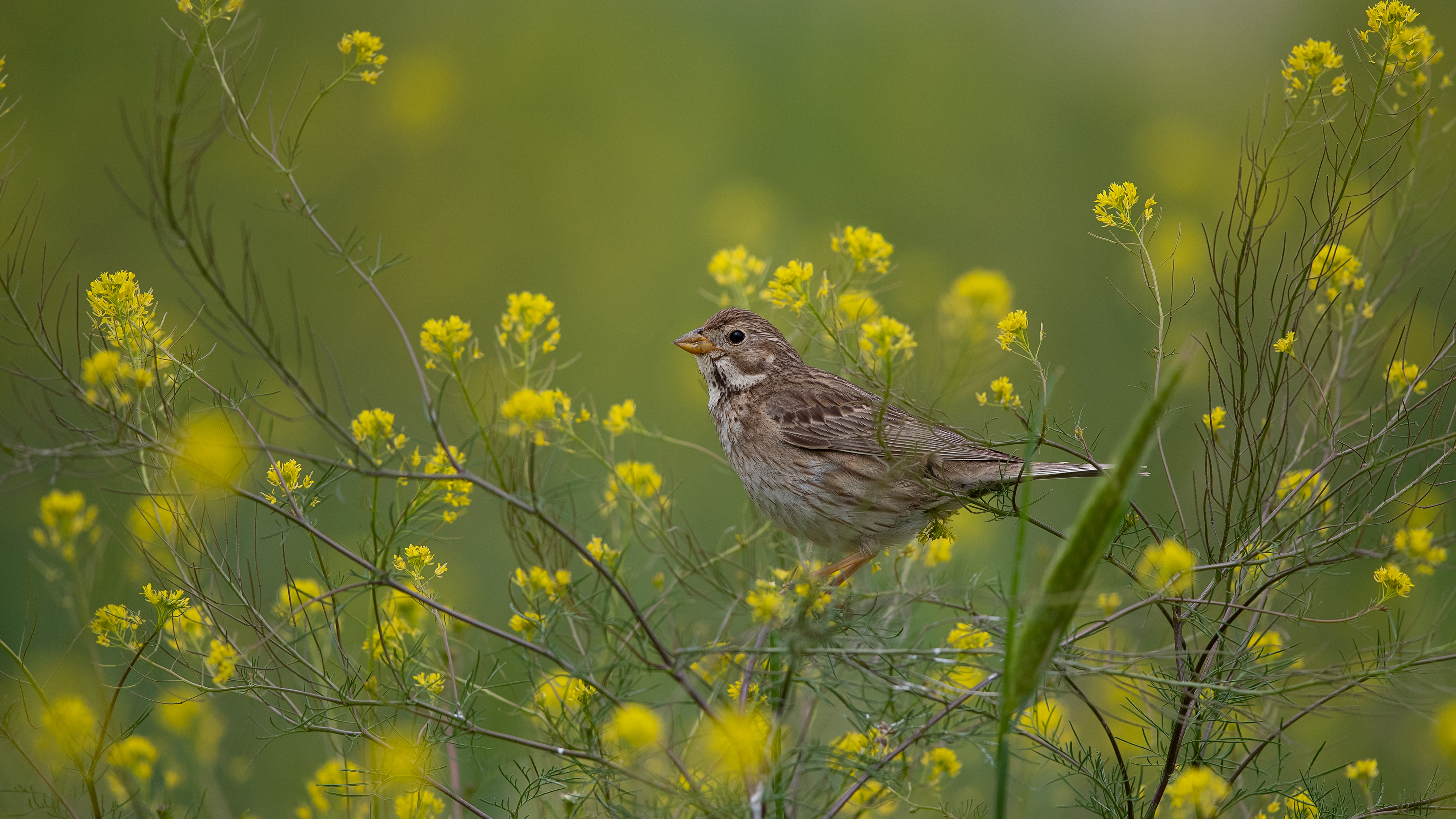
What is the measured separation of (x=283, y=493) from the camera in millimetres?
2740

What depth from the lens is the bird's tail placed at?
144 inches

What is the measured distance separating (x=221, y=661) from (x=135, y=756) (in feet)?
2.54

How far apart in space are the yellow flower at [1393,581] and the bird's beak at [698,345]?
2893 millimetres

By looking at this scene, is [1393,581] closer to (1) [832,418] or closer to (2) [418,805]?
(1) [832,418]

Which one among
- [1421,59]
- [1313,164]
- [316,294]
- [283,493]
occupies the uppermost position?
[1313,164]

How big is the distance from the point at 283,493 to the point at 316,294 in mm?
6140

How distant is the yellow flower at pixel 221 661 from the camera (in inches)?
96.4

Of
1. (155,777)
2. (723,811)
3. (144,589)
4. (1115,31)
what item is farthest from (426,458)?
(1115,31)

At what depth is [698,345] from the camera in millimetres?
4875

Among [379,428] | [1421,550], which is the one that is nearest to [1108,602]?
[1421,550]

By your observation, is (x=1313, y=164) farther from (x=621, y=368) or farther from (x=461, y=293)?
(x=461, y=293)

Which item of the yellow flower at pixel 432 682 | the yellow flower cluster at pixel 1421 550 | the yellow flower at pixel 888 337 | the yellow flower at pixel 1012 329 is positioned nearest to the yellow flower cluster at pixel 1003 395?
the yellow flower at pixel 1012 329

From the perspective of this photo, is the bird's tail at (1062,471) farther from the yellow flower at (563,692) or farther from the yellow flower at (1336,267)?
the yellow flower at (563,692)

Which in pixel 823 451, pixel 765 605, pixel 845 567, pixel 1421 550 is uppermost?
pixel 823 451
